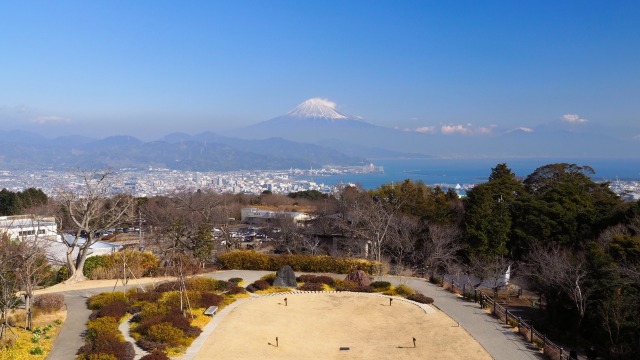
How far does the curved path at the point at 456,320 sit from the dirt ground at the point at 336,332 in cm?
49

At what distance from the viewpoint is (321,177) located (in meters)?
151

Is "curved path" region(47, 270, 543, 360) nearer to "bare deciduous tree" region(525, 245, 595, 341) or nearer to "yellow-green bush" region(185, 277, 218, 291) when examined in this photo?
"yellow-green bush" region(185, 277, 218, 291)

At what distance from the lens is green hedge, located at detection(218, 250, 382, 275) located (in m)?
25.5

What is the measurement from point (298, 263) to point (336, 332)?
1009 centimetres

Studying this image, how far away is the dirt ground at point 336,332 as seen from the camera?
13.9m

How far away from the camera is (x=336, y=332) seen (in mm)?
16078

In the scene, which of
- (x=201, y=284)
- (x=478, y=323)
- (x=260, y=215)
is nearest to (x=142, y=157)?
(x=260, y=215)

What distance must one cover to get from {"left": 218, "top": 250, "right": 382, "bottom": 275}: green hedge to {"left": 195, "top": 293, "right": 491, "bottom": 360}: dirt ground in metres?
5.34

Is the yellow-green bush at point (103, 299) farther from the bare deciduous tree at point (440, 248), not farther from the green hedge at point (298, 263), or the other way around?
the bare deciduous tree at point (440, 248)

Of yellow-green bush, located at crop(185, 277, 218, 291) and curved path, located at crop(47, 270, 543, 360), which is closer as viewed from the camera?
curved path, located at crop(47, 270, 543, 360)

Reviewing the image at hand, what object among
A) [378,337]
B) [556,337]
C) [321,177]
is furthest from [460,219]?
[321,177]

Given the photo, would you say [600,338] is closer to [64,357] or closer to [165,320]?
[165,320]

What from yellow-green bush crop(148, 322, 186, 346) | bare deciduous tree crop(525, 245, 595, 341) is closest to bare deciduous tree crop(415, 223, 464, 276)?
bare deciduous tree crop(525, 245, 595, 341)

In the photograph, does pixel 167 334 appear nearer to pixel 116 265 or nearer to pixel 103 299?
pixel 103 299
